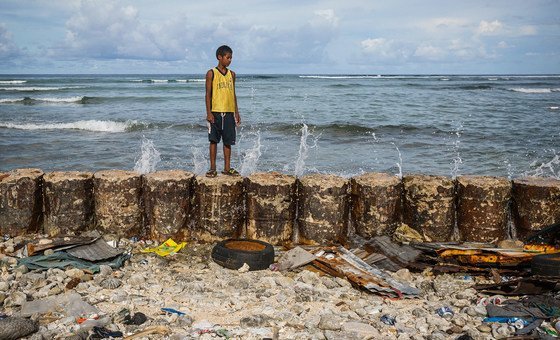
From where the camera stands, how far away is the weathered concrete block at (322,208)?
21.4ft

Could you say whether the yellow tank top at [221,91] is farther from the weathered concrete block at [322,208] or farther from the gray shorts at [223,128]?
the weathered concrete block at [322,208]

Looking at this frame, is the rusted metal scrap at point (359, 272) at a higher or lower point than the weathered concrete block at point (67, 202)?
lower

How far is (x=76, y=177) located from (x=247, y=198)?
8.04 ft

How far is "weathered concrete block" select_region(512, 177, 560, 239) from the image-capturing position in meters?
6.46

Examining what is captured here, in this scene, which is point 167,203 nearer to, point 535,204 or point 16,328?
point 16,328

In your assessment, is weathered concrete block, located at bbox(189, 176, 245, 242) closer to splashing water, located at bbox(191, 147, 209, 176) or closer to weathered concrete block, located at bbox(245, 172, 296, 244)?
weathered concrete block, located at bbox(245, 172, 296, 244)

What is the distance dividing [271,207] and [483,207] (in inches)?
117

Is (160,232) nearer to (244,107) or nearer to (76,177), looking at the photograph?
(76,177)

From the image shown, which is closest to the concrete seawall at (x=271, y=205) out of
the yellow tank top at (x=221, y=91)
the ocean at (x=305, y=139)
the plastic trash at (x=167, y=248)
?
→ the plastic trash at (x=167, y=248)

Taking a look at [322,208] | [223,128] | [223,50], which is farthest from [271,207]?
[223,50]

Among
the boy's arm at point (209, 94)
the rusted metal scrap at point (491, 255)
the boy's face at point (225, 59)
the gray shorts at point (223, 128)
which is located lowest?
the rusted metal scrap at point (491, 255)

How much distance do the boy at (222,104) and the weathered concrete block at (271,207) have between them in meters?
0.87

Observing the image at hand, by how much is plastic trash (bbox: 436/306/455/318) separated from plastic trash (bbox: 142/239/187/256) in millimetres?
3534

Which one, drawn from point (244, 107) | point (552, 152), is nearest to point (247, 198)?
point (552, 152)
